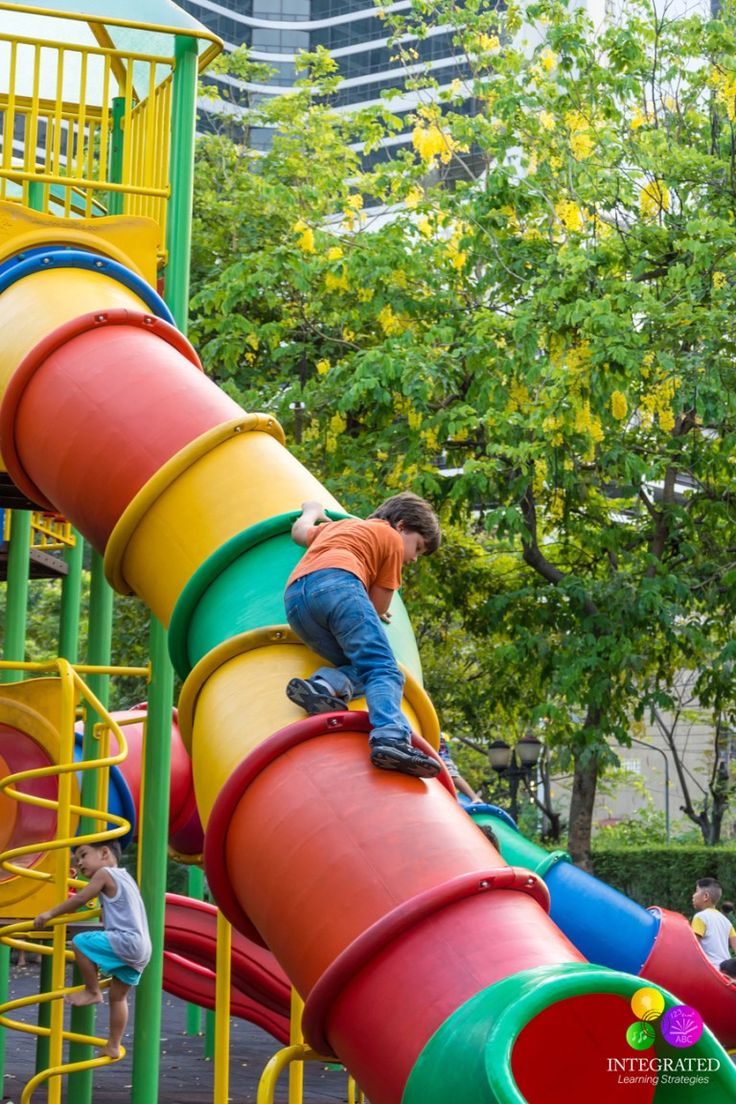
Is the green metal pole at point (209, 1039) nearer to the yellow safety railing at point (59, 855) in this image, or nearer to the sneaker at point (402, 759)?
the yellow safety railing at point (59, 855)

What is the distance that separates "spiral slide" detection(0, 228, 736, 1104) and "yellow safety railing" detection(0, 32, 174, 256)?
103cm

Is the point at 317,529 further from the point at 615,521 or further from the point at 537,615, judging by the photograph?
the point at 615,521

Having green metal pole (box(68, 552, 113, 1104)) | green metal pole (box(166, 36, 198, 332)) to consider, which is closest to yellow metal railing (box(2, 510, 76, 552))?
green metal pole (box(68, 552, 113, 1104))

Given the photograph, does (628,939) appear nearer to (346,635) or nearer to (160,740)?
(160,740)

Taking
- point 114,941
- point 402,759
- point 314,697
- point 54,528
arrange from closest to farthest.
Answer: point 402,759, point 314,697, point 114,941, point 54,528

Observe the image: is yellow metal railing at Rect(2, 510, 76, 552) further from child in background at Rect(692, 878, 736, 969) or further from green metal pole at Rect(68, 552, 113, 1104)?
child in background at Rect(692, 878, 736, 969)

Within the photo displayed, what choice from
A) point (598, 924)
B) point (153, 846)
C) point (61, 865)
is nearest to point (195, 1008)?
point (598, 924)

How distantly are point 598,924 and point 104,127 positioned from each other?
5.92m

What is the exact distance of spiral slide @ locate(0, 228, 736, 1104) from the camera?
333 cm

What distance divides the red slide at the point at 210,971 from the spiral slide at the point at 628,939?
1872mm

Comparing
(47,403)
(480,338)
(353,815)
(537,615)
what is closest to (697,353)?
(480,338)

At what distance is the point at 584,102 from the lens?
14148mm

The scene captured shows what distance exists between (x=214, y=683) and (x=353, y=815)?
0.90 meters

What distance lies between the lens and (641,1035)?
328 cm
